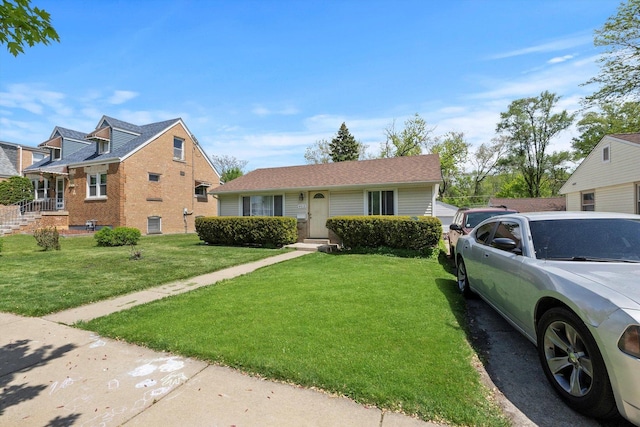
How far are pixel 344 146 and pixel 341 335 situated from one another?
40.4 m

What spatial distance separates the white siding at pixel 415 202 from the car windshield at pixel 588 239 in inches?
360

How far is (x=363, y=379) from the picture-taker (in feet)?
9.00

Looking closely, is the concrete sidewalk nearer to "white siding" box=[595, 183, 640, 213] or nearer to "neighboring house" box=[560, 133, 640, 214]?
"neighboring house" box=[560, 133, 640, 214]

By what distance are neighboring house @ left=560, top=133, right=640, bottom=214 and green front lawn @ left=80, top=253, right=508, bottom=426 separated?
15.3 metres

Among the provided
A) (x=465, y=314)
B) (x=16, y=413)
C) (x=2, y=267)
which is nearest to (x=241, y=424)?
(x=16, y=413)

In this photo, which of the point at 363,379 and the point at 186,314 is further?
the point at 186,314

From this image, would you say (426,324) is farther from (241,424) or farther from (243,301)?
(243,301)

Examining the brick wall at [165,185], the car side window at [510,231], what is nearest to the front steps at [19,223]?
the brick wall at [165,185]

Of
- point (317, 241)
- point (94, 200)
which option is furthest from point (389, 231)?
point (94, 200)

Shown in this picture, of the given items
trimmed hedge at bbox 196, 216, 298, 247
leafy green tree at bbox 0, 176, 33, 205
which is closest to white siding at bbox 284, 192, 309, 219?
trimmed hedge at bbox 196, 216, 298, 247

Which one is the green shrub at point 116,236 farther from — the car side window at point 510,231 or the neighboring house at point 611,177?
the neighboring house at point 611,177

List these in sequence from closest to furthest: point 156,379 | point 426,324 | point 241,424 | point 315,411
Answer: point 241,424 < point 315,411 < point 156,379 < point 426,324

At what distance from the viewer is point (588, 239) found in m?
3.30

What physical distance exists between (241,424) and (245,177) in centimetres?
1670
